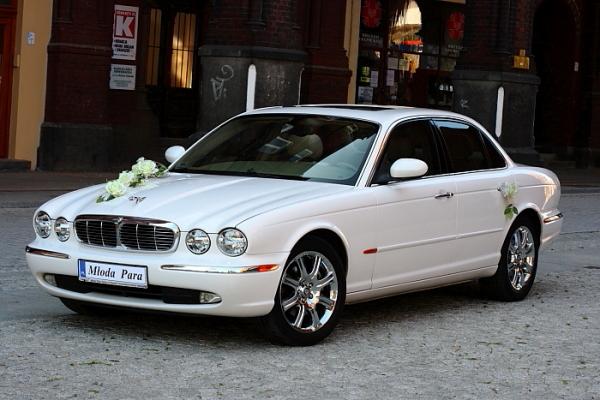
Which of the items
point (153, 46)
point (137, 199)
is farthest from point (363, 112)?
point (153, 46)

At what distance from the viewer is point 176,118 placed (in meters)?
23.9

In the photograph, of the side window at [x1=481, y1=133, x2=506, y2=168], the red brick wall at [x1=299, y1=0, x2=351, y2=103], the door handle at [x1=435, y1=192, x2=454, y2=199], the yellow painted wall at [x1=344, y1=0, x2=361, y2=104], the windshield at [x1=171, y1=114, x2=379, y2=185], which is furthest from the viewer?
the yellow painted wall at [x1=344, y1=0, x2=361, y2=104]

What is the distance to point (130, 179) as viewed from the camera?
26.9 ft

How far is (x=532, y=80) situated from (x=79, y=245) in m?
17.8

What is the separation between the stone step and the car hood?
12516mm

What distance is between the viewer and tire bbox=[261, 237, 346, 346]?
768cm

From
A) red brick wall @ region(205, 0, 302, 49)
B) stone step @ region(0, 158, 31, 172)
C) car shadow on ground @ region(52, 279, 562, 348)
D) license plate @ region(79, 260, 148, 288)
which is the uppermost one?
red brick wall @ region(205, 0, 302, 49)

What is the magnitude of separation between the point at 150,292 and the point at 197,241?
417 millimetres

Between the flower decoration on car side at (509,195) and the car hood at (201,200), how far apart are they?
1.95 metres

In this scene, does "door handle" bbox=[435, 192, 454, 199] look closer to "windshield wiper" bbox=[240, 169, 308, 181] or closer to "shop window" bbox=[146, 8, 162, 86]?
"windshield wiper" bbox=[240, 169, 308, 181]

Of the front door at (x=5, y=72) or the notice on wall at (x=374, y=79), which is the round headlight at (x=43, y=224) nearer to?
the front door at (x=5, y=72)

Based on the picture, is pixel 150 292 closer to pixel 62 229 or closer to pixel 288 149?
pixel 62 229

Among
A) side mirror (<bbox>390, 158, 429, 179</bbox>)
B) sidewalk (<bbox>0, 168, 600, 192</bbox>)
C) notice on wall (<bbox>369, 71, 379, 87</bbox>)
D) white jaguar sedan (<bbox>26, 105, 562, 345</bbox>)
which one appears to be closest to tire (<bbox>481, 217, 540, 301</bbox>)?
white jaguar sedan (<bbox>26, 105, 562, 345</bbox>)

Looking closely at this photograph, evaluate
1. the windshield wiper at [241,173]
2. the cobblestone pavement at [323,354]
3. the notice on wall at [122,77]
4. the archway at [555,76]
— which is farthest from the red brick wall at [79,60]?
the archway at [555,76]
